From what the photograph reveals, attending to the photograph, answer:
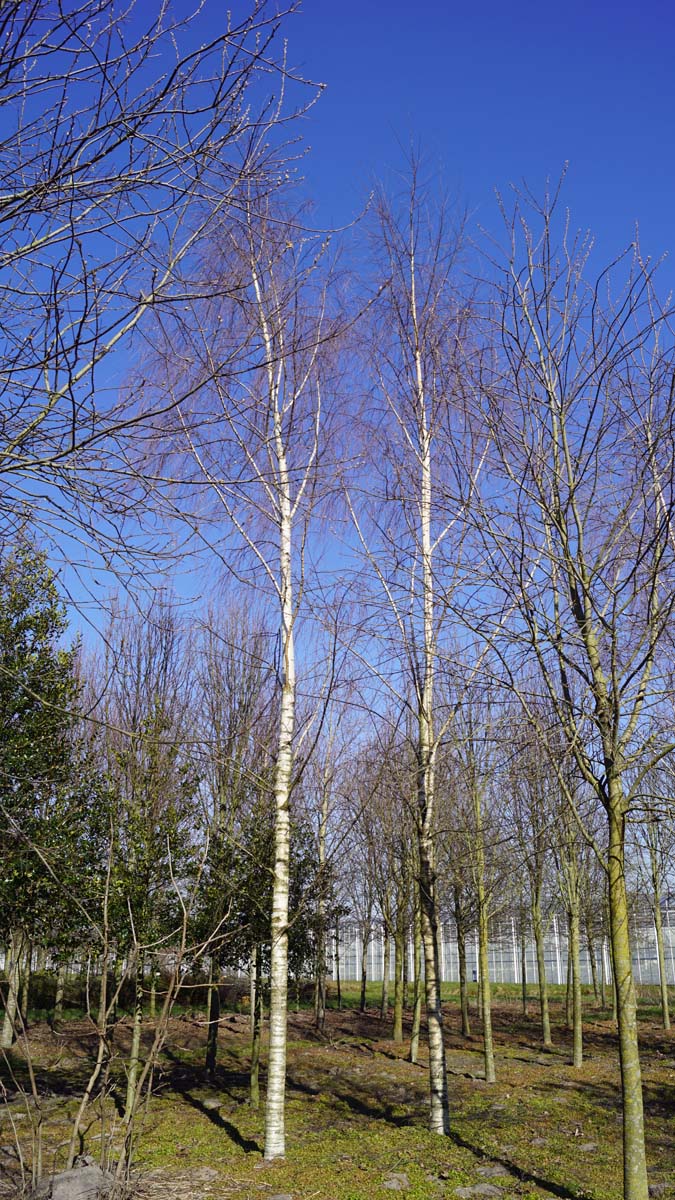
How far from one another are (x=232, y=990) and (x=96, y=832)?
16877mm

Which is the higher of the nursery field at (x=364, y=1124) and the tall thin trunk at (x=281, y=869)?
the tall thin trunk at (x=281, y=869)

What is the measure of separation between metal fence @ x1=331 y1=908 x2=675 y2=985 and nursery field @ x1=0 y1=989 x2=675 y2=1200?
1068cm

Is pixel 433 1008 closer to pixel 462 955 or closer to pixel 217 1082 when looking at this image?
A: pixel 217 1082

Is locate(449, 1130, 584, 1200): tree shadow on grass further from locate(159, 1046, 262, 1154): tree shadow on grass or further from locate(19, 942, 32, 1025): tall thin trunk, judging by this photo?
locate(19, 942, 32, 1025): tall thin trunk

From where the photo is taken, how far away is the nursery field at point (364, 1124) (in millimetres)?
7023

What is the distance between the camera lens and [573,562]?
19.4 feet

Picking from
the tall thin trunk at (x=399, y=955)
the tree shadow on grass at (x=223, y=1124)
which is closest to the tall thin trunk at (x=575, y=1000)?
the tall thin trunk at (x=399, y=955)

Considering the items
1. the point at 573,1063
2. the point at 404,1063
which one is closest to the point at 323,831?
the point at 404,1063

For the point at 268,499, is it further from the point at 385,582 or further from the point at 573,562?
the point at 573,562

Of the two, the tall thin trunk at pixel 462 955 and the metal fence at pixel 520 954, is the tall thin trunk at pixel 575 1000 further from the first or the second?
the metal fence at pixel 520 954

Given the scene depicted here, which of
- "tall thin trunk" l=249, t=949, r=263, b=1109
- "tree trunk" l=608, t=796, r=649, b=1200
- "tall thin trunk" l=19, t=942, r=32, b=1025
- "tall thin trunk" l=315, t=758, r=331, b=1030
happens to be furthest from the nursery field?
"tree trunk" l=608, t=796, r=649, b=1200

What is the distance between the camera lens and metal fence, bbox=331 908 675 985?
3094 centimetres

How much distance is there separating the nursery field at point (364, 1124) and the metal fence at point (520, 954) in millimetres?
10681

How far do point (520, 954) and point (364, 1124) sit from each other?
3338 centimetres
